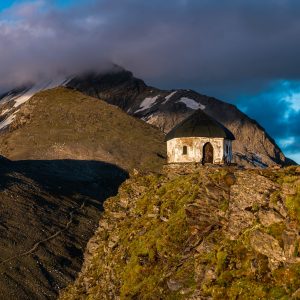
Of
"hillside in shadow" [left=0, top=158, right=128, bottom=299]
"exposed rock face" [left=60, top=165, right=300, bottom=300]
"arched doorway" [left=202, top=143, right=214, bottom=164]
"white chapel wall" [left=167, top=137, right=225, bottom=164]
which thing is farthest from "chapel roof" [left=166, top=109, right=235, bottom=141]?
"hillside in shadow" [left=0, top=158, right=128, bottom=299]

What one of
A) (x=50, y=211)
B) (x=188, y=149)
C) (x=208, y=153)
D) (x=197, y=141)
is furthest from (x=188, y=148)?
(x=50, y=211)

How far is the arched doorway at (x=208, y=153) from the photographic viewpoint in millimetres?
46656

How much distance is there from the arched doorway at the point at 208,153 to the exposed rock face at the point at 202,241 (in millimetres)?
7125

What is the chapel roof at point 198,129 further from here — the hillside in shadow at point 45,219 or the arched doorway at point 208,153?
the hillside in shadow at point 45,219

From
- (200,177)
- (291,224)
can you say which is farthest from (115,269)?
(291,224)

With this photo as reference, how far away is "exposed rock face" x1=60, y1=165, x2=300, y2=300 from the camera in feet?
79.6

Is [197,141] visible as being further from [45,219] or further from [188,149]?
[45,219]

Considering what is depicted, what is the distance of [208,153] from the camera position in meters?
47.5

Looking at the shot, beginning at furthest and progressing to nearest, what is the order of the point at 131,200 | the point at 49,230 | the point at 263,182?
the point at 49,230, the point at 131,200, the point at 263,182

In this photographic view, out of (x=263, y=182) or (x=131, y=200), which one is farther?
(x=131, y=200)

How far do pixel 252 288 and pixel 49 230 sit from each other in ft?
328

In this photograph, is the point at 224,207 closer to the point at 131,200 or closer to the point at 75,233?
the point at 131,200

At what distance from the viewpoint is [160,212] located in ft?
112

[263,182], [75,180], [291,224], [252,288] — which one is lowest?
[252,288]
